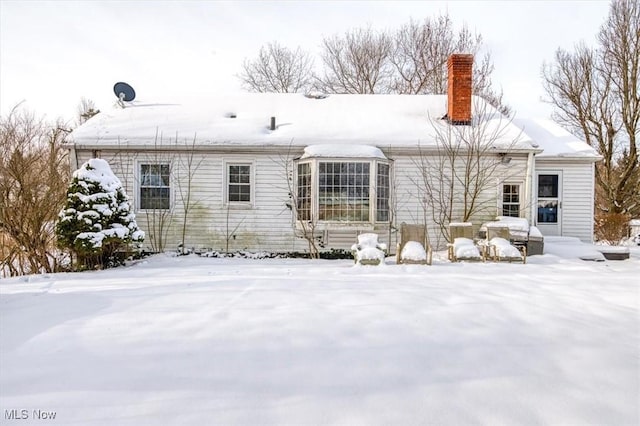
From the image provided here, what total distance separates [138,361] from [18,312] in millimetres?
2317

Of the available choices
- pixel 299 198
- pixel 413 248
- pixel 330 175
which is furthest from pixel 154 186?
pixel 413 248

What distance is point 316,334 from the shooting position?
3.20 m

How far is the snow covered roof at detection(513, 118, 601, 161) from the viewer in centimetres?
1124

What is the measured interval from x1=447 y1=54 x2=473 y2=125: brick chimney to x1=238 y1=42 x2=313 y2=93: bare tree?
15.6 metres

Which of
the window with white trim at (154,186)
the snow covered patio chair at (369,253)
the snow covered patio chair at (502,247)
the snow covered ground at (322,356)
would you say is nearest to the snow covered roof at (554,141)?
the snow covered patio chair at (502,247)

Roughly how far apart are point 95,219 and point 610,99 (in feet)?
77.5

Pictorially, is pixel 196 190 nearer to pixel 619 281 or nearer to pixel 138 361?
pixel 138 361

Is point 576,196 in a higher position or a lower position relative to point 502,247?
higher

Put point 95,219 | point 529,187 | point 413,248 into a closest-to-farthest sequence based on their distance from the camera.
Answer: point 95,219 < point 413,248 < point 529,187

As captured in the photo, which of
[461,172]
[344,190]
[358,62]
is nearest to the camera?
[344,190]

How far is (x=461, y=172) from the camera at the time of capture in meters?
10.7

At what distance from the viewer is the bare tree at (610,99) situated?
17719mm

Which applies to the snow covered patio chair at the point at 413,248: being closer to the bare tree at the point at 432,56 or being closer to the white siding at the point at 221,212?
the white siding at the point at 221,212

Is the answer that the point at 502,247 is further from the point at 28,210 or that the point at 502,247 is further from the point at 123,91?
the point at 123,91
